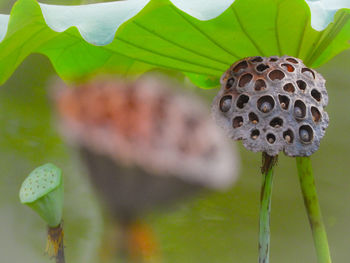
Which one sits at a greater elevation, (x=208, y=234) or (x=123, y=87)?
(x=123, y=87)

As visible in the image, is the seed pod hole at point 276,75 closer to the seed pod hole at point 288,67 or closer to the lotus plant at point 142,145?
the seed pod hole at point 288,67

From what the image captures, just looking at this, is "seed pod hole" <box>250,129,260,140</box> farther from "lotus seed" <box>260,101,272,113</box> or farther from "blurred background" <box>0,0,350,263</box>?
"blurred background" <box>0,0,350,263</box>

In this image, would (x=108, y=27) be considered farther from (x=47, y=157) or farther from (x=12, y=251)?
A: (x=12, y=251)

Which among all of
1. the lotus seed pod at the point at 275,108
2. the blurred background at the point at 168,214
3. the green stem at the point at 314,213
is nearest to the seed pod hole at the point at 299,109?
the lotus seed pod at the point at 275,108

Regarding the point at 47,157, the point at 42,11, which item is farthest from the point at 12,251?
the point at 42,11

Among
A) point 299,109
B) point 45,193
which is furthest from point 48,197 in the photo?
point 299,109

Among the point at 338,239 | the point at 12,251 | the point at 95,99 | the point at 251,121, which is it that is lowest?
the point at 12,251

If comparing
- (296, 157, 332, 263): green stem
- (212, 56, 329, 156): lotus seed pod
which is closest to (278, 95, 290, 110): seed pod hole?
(212, 56, 329, 156): lotus seed pod
